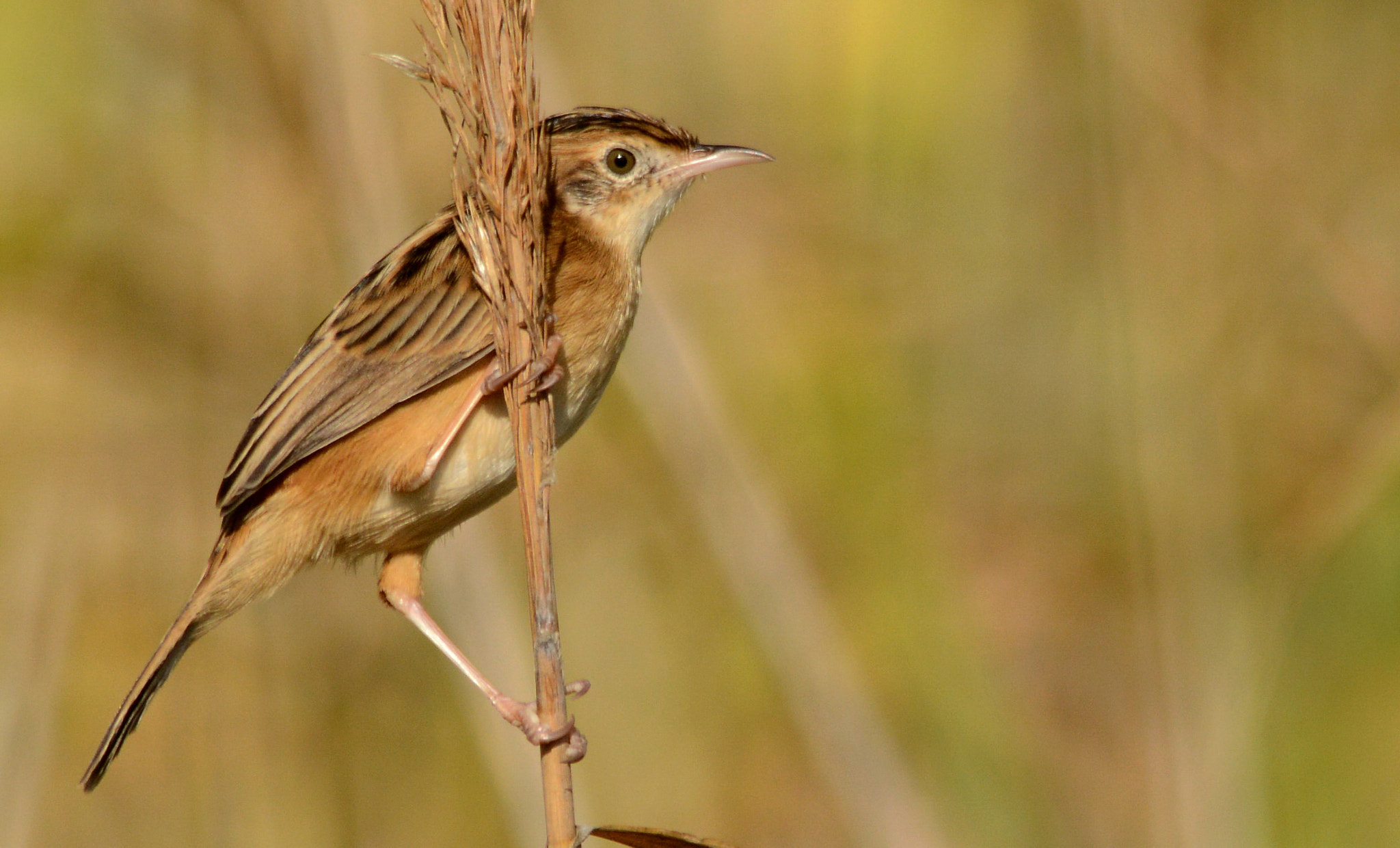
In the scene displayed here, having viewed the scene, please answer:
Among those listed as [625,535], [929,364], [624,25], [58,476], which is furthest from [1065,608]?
[58,476]

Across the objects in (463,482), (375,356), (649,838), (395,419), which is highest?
(375,356)

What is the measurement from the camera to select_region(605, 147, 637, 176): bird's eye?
3.13 metres

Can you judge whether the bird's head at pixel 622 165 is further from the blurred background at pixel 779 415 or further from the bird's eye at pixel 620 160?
the blurred background at pixel 779 415

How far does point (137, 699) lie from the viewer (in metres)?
2.82

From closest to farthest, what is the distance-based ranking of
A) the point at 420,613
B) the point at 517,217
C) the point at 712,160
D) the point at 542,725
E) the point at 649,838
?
the point at 649,838 → the point at 542,725 → the point at 517,217 → the point at 712,160 → the point at 420,613

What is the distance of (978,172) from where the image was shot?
3.66m

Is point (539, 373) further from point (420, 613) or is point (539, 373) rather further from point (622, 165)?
point (420, 613)

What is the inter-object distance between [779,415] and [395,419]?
4.21 ft

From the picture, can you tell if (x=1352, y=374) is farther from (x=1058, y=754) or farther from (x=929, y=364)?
(x=1058, y=754)

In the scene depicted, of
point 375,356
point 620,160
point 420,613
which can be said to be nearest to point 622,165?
point 620,160

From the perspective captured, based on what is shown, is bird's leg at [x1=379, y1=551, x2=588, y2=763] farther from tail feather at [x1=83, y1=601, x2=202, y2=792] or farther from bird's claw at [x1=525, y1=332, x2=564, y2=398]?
bird's claw at [x1=525, y1=332, x2=564, y2=398]

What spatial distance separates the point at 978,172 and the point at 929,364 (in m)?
0.58

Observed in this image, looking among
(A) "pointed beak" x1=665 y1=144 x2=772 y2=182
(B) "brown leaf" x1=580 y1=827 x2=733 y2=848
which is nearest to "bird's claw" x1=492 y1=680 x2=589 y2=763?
(B) "brown leaf" x1=580 y1=827 x2=733 y2=848

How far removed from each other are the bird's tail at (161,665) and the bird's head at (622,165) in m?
1.21
